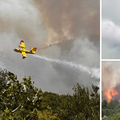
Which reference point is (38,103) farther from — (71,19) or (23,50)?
(71,19)

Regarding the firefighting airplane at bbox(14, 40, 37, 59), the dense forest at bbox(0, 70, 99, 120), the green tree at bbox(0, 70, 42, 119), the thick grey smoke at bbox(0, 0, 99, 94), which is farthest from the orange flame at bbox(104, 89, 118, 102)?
the firefighting airplane at bbox(14, 40, 37, 59)

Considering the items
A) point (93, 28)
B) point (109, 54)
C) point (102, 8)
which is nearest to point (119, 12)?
point (102, 8)

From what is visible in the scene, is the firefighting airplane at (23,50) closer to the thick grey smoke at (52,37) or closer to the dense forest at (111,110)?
the thick grey smoke at (52,37)

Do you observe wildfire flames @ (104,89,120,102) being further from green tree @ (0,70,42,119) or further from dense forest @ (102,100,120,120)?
green tree @ (0,70,42,119)

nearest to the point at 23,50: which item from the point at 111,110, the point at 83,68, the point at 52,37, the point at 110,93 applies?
the point at 52,37

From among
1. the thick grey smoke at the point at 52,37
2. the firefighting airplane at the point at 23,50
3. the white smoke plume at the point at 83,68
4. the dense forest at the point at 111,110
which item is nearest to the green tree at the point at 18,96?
the thick grey smoke at the point at 52,37

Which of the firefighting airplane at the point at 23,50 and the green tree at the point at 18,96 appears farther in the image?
the firefighting airplane at the point at 23,50
